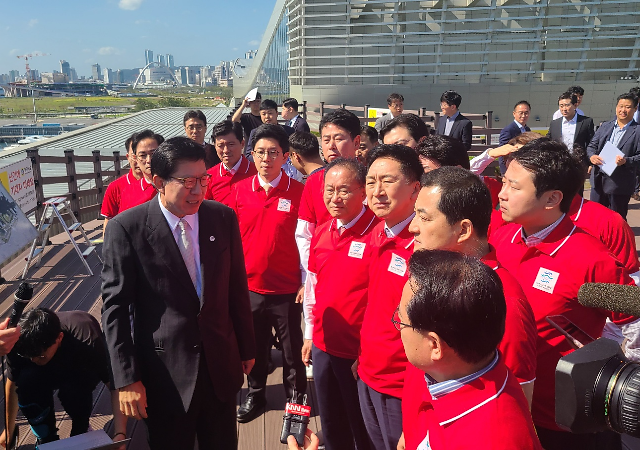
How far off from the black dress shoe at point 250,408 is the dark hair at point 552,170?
2243 millimetres

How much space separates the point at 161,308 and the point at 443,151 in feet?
5.37

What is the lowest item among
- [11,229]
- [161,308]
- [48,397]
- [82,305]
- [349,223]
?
[82,305]

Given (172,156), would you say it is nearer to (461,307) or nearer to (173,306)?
(173,306)

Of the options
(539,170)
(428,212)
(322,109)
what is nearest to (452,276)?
(428,212)

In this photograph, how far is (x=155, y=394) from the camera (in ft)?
6.81

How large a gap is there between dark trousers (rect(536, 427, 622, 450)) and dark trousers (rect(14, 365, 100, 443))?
93.7 inches

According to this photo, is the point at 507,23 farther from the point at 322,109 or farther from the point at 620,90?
the point at 322,109

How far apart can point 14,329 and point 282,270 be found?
1498mm

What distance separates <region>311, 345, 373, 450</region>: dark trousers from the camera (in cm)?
234

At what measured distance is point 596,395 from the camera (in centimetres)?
95

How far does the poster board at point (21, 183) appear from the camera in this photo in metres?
6.22

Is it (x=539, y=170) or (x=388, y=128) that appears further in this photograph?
(x=388, y=128)

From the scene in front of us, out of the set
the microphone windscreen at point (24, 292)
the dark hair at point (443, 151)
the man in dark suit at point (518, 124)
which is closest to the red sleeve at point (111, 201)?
the microphone windscreen at point (24, 292)

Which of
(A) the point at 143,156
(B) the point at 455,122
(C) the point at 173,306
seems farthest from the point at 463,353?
(B) the point at 455,122
